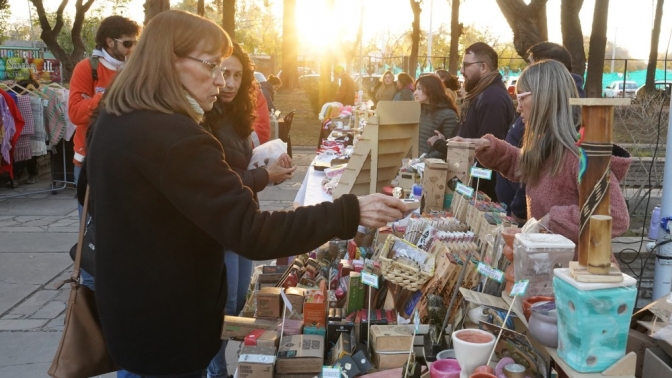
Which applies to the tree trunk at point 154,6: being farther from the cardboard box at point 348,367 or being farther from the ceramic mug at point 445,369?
the ceramic mug at point 445,369

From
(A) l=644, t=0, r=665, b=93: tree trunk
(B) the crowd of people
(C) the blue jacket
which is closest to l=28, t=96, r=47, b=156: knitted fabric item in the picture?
(C) the blue jacket

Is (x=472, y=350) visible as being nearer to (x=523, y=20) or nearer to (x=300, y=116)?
(x=523, y=20)

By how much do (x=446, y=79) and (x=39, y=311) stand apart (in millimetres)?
6023

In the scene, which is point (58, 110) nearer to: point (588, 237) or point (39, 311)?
point (39, 311)

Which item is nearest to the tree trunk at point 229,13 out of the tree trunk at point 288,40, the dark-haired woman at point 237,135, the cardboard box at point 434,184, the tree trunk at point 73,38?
the tree trunk at point 288,40

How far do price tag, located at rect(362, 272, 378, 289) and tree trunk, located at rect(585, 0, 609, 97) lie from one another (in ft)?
37.4

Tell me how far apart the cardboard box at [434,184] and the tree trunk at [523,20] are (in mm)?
5311

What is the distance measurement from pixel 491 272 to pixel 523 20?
Answer: 267 inches

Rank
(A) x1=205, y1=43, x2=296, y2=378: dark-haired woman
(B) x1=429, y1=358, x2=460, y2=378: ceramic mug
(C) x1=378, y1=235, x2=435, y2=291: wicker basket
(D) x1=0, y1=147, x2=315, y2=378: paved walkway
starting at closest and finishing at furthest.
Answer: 1. (B) x1=429, y1=358, x2=460, y2=378: ceramic mug
2. (C) x1=378, y1=235, x2=435, y2=291: wicker basket
3. (A) x1=205, y1=43, x2=296, y2=378: dark-haired woman
4. (D) x1=0, y1=147, x2=315, y2=378: paved walkway

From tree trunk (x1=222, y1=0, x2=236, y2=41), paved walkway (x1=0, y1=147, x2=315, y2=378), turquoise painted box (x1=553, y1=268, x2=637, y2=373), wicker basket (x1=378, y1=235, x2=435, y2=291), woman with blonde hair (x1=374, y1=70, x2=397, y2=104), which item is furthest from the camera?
tree trunk (x1=222, y1=0, x2=236, y2=41)

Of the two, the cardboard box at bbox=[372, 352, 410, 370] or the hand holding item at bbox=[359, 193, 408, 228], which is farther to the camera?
the cardboard box at bbox=[372, 352, 410, 370]

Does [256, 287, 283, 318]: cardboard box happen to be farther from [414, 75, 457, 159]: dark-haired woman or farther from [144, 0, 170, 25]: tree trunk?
[144, 0, 170, 25]: tree trunk

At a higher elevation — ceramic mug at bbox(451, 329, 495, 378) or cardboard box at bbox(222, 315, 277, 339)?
ceramic mug at bbox(451, 329, 495, 378)

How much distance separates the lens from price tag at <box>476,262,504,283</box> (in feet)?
6.71
